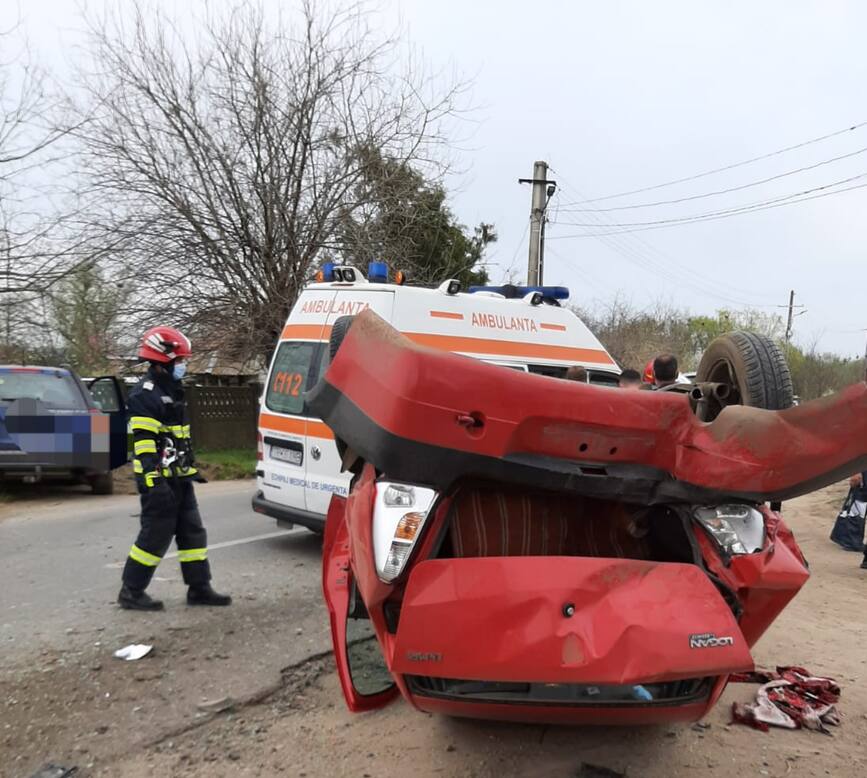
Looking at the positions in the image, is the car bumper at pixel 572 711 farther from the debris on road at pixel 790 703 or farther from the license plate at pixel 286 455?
the license plate at pixel 286 455

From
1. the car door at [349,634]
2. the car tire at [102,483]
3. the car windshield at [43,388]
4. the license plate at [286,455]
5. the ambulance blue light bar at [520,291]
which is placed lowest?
the car tire at [102,483]

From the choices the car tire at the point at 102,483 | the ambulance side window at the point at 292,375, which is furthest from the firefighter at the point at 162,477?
the car tire at the point at 102,483

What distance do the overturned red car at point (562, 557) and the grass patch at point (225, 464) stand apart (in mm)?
10645

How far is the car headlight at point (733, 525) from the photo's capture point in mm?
2672

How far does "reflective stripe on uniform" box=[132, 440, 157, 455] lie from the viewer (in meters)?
4.83

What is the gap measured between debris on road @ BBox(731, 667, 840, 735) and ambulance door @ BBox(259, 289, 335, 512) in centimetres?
362

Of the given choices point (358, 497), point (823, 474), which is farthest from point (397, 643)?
point (823, 474)

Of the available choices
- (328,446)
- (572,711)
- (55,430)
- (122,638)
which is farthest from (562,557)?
(55,430)

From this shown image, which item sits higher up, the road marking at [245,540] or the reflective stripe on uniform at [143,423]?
the reflective stripe on uniform at [143,423]

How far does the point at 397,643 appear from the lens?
235 centimetres

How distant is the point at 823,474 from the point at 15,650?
13.5ft

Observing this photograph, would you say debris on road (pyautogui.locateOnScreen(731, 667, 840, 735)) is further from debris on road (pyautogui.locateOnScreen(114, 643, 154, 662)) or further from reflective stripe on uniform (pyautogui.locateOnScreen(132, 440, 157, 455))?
reflective stripe on uniform (pyautogui.locateOnScreen(132, 440, 157, 455))

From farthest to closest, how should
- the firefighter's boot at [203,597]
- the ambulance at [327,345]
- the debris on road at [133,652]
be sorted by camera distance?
the ambulance at [327,345] < the firefighter's boot at [203,597] < the debris on road at [133,652]

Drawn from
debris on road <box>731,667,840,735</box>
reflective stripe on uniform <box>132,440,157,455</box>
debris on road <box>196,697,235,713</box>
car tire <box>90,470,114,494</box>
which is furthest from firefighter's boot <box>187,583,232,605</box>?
car tire <box>90,470,114,494</box>
